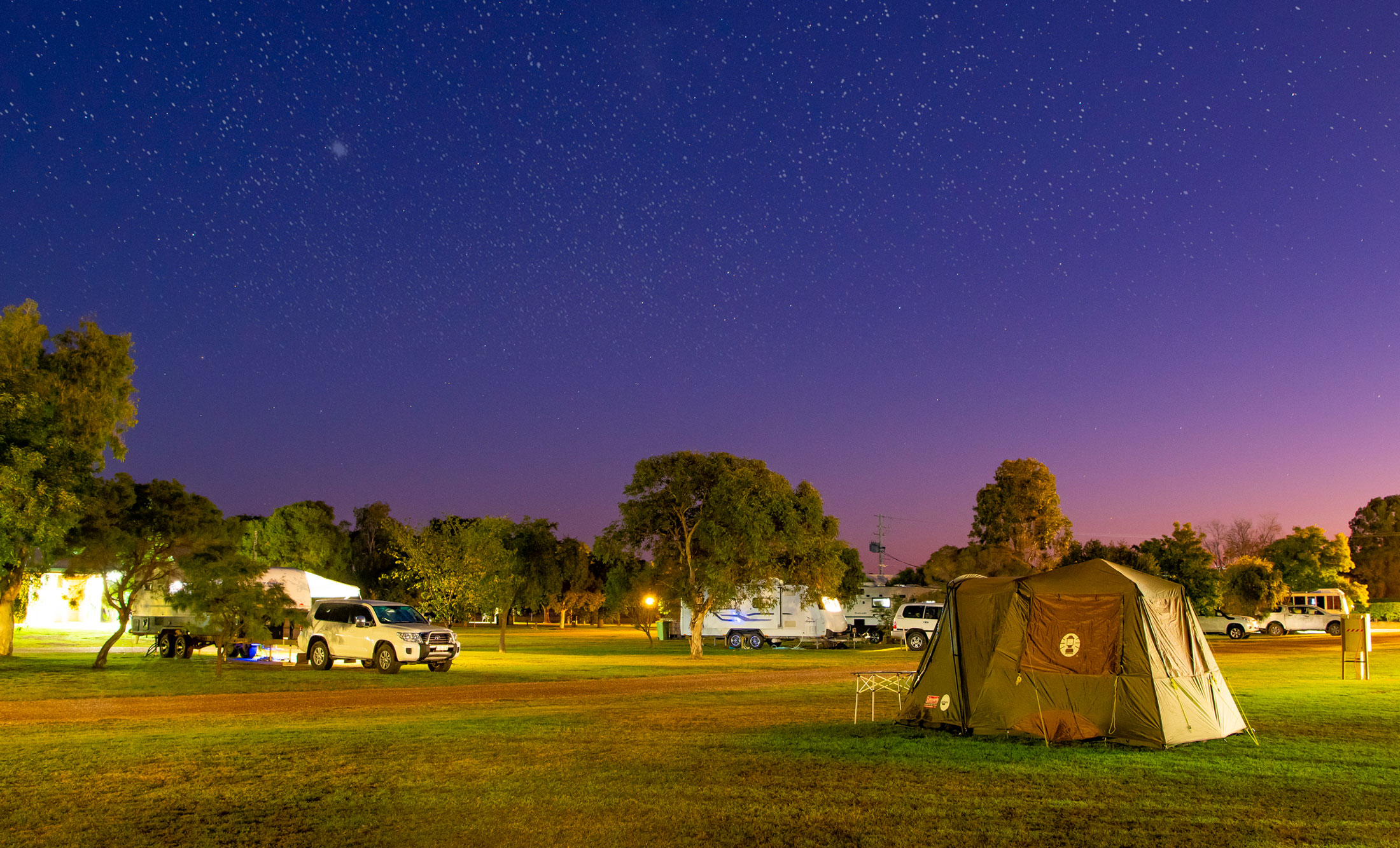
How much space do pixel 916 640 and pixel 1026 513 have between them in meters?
24.6

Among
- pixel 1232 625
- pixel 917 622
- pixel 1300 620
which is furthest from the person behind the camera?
pixel 1300 620

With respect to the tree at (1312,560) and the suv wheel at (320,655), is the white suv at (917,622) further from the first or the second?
the tree at (1312,560)

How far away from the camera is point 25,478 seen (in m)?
23.5

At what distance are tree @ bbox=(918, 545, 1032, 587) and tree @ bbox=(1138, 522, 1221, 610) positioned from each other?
7253 millimetres

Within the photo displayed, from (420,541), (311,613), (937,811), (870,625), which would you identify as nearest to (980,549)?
(870,625)

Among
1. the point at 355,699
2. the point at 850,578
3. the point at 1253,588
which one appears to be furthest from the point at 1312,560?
the point at 355,699

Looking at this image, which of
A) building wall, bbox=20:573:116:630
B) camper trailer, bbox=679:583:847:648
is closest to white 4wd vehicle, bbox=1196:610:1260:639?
camper trailer, bbox=679:583:847:648

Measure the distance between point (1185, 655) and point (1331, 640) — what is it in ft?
129

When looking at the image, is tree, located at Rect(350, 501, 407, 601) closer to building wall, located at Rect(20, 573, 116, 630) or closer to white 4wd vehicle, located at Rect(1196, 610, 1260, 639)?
building wall, located at Rect(20, 573, 116, 630)

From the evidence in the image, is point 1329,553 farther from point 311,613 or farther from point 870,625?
point 311,613

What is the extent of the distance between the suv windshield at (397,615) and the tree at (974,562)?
34994mm

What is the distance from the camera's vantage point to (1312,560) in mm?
61062

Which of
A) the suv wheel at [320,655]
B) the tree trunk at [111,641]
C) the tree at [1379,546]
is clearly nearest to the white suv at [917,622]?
the suv wheel at [320,655]

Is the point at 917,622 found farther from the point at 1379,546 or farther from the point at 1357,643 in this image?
the point at 1379,546
